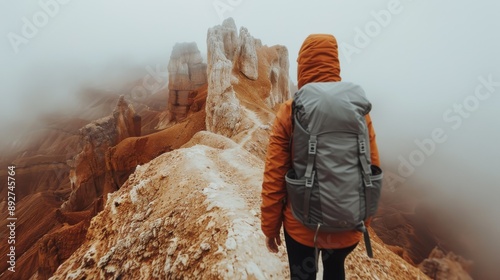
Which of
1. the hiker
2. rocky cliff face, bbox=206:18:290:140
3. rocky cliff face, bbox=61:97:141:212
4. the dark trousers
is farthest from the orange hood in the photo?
rocky cliff face, bbox=61:97:141:212

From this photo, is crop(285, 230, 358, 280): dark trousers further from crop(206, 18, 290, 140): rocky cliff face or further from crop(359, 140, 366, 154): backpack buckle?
crop(206, 18, 290, 140): rocky cliff face

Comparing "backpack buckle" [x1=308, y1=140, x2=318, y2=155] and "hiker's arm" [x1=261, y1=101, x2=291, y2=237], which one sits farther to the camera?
"hiker's arm" [x1=261, y1=101, x2=291, y2=237]

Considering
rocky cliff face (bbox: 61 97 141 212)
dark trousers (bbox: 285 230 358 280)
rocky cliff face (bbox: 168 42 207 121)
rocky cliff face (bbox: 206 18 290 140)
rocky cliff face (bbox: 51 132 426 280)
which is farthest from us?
rocky cliff face (bbox: 168 42 207 121)

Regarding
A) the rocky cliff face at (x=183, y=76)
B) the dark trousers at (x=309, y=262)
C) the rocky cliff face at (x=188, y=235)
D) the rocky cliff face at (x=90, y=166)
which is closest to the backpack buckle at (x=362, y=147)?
Answer: the dark trousers at (x=309, y=262)

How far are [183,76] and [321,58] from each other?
52.6 meters

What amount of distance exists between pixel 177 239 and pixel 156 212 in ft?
4.85

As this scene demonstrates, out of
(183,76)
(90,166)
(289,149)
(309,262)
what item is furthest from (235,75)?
(309,262)

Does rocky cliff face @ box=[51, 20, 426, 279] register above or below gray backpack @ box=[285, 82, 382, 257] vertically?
below

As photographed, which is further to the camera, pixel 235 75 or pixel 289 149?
pixel 235 75

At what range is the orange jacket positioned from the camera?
8.48ft

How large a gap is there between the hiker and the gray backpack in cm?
21

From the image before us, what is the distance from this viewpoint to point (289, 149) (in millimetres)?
2645

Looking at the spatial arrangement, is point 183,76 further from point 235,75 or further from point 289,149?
point 289,149

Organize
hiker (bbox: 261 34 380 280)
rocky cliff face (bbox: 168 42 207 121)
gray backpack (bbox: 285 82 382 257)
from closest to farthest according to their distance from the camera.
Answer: gray backpack (bbox: 285 82 382 257) → hiker (bbox: 261 34 380 280) → rocky cliff face (bbox: 168 42 207 121)
